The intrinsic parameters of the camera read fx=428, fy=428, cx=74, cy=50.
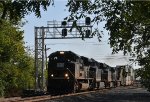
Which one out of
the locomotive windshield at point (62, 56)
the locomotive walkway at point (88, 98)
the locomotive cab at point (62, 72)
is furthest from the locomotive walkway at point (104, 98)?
the locomotive windshield at point (62, 56)

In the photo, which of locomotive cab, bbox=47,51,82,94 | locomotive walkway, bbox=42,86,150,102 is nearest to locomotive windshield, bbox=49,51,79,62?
locomotive cab, bbox=47,51,82,94

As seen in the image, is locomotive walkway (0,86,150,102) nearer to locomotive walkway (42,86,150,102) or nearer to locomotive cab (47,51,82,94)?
locomotive walkway (42,86,150,102)

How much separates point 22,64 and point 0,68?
1198 cm

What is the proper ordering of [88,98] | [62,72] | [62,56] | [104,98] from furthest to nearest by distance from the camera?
[62,56] → [62,72] → [104,98] → [88,98]

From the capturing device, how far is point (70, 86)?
39.5m

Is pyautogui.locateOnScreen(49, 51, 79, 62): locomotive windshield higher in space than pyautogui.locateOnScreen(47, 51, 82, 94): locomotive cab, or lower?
higher

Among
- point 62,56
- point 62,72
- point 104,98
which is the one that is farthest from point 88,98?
point 62,56

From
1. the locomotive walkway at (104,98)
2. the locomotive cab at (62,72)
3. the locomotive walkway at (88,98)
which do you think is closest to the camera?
the locomotive walkway at (88,98)

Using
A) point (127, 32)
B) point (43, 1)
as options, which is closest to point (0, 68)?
point (127, 32)

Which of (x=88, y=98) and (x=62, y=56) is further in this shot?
(x=62, y=56)

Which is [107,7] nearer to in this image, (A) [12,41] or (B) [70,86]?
(B) [70,86]

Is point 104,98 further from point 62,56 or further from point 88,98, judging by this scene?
point 62,56

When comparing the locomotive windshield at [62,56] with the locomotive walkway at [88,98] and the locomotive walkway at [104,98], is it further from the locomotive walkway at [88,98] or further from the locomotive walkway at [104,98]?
the locomotive walkway at [104,98]

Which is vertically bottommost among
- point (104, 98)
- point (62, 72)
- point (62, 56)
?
point (104, 98)
